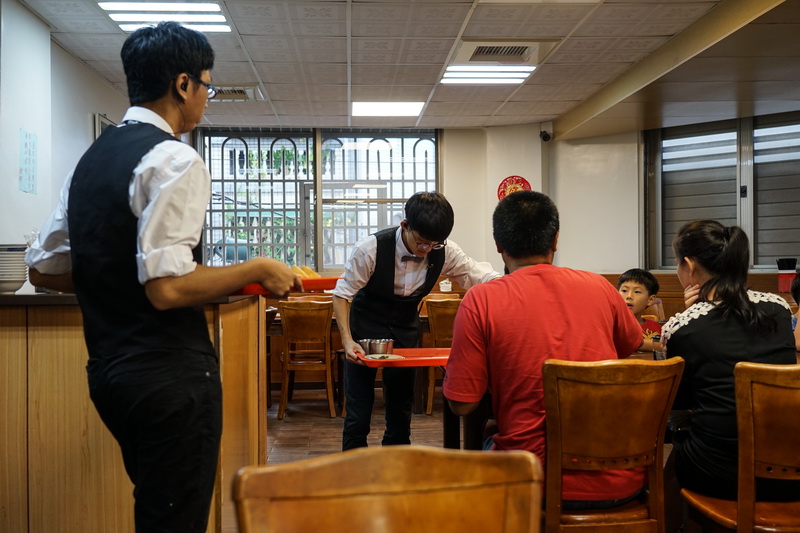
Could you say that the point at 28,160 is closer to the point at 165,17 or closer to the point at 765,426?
the point at 165,17

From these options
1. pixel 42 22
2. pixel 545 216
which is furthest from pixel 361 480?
pixel 42 22

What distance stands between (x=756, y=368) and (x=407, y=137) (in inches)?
319

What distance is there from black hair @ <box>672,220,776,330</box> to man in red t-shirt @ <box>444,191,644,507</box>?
1.08ft

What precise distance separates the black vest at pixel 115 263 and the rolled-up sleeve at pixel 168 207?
0.10 feet

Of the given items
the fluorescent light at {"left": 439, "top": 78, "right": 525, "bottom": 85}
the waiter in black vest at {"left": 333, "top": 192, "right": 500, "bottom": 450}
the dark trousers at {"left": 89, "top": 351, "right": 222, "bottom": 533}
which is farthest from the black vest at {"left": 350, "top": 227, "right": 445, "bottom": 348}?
the fluorescent light at {"left": 439, "top": 78, "right": 525, "bottom": 85}

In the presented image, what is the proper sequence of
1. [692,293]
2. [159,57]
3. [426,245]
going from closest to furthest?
1. [159,57]
2. [692,293]
3. [426,245]

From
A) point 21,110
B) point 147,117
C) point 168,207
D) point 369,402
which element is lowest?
point 369,402

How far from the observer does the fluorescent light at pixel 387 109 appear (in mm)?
7618

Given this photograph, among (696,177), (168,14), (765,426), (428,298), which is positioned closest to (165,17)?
(168,14)

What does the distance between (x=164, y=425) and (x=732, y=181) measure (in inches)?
312

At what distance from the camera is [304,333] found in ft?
16.7

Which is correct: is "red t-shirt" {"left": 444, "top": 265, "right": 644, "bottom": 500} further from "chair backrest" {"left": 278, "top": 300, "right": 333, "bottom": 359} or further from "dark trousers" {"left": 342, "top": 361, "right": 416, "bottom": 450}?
"chair backrest" {"left": 278, "top": 300, "right": 333, "bottom": 359}

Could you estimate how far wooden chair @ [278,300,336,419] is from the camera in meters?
5.05

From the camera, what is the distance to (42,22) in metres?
4.84
